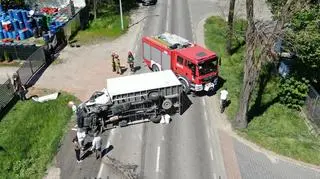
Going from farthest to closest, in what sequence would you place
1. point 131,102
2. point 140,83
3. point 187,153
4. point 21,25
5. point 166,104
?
point 21,25 < point 166,104 < point 140,83 < point 131,102 < point 187,153

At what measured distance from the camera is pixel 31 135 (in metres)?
26.9

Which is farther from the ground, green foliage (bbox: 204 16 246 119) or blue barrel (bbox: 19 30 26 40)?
blue barrel (bbox: 19 30 26 40)

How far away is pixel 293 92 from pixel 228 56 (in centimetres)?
975

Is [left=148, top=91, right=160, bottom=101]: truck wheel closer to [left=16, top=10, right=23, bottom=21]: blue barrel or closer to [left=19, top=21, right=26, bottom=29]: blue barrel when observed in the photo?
[left=19, top=21, right=26, bottom=29]: blue barrel

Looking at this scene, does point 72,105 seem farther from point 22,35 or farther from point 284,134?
point 22,35

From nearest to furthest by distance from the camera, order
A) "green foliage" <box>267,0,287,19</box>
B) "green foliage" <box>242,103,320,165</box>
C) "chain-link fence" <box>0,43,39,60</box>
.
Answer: "green foliage" <box>242,103,320,165</box>, "green foliage" <box>267,0,287,19</box>, "chain-link fence" <box>0,43,39,60</box>

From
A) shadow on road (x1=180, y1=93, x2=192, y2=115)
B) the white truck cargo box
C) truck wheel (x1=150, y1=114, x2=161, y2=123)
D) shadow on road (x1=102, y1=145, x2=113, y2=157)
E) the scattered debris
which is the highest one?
the white truck cargo box

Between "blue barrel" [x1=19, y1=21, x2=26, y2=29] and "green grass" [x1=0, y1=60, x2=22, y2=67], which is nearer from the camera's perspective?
"green grass" [x1=0, y1=60, x2=22, y2=67]

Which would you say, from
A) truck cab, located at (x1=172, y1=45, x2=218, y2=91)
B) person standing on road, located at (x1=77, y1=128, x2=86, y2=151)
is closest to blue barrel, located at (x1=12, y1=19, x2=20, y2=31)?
truck cab, located at (x1=172, y1=45, x2=218, y2=91)

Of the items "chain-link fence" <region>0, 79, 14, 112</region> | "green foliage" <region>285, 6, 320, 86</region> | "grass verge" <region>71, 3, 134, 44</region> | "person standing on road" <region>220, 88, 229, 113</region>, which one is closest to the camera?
"green foliage" <region>285, 6, 320, 86</region>

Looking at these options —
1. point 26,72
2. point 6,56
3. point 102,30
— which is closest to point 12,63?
point 6,56

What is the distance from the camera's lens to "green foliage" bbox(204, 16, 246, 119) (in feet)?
107

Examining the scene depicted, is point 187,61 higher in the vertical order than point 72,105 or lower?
higher

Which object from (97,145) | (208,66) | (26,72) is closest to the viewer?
(97,145)
